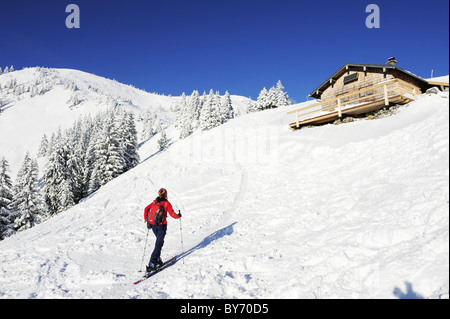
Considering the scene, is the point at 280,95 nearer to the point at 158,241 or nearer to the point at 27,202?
the point at 27,202

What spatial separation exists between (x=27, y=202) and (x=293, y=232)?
3499 cm

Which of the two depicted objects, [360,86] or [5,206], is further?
[5,206]

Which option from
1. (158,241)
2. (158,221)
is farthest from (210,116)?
(158,241)

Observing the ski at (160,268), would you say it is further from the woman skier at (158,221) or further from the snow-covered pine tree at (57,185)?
the snow-covered pine tree at (57,185)

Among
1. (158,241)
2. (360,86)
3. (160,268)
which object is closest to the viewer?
(160,268)

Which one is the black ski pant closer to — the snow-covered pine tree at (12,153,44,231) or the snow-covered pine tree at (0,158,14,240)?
the snow-covered pine tree at (0,158,14,240)

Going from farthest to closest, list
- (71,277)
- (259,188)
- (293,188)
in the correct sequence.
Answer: (259,188)
(293,188)
(71,277)

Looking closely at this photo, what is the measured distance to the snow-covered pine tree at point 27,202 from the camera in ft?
99.9

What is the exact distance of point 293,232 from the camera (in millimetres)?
8312

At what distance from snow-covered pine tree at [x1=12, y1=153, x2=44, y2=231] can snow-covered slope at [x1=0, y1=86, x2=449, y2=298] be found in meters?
20.3
